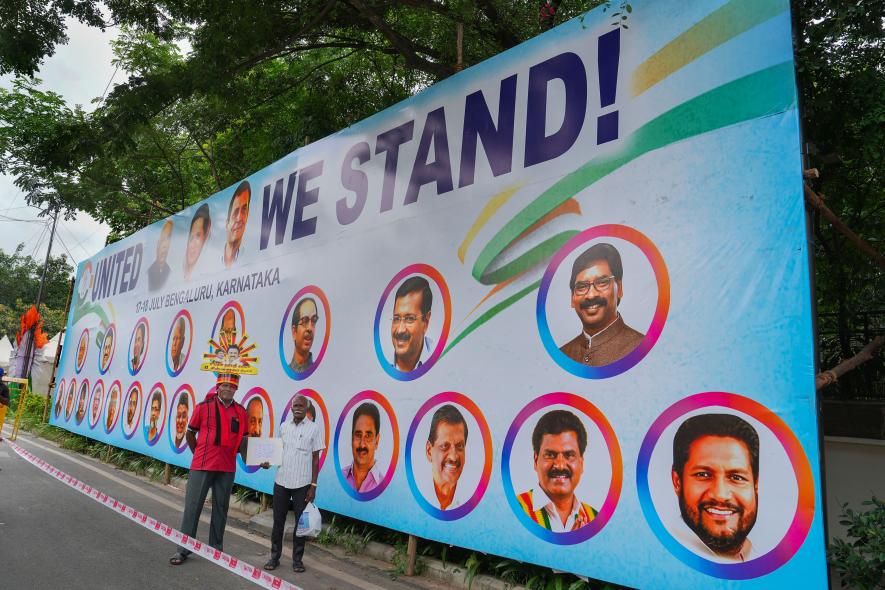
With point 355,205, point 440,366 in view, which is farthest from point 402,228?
point 440,366

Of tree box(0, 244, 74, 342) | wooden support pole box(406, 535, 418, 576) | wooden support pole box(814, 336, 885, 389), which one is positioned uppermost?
tree box(0, 244, 74, 342)

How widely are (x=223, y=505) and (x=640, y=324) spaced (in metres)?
4.37

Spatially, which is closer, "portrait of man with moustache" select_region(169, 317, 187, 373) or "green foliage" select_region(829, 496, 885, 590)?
"green foliage" select_region(829, 496, 885, 590)

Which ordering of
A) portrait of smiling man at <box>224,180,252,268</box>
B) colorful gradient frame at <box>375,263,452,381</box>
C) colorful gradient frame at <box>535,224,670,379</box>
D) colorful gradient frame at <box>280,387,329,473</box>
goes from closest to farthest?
colorful gradient frame at <box>535,224,670,379</box>, colorful gradient frame at <box>375,263,452,381</box>, colorful gradient frame at <box>280,387,329,473</box>, portrait of smiling man at <box>224,180,252,268</box>

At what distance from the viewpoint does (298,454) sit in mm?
6328

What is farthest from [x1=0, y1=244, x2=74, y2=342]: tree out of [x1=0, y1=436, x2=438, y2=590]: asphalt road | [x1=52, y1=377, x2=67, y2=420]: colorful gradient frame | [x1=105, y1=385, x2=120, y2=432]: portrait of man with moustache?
[x1=0, y1=436, x2=438, y2=590]: asphalt road

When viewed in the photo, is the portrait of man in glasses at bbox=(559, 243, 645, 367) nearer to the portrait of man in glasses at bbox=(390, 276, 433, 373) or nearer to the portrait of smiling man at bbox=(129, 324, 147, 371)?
the portrait of man in glasses at bbox=(390, 276, 433, 373)

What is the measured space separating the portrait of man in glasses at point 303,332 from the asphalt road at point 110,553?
2.13 metres

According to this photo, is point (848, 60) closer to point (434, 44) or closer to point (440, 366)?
point (440, 366)

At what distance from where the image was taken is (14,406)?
75.9 ft

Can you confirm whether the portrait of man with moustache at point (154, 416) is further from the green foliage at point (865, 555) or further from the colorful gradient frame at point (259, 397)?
the green foliage at point (865, 555)

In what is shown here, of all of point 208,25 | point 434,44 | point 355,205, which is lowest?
point 355,205

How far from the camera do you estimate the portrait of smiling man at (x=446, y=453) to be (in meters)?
5.97

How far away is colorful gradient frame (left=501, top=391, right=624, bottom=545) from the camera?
15.7 feet
